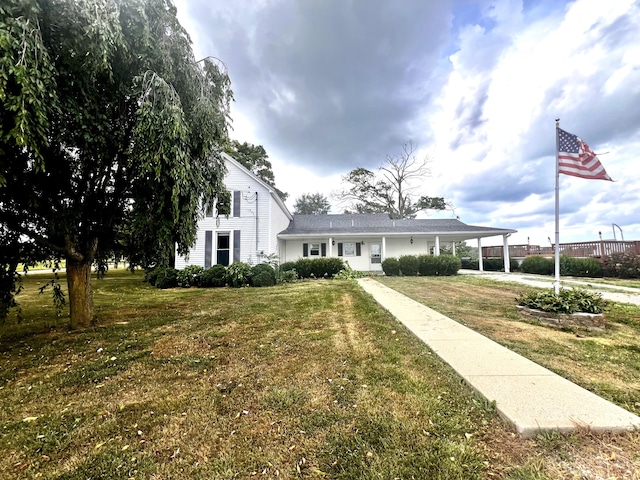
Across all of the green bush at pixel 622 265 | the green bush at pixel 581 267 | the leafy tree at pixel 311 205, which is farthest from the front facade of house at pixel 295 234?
the leafy tree at pixel 311 205

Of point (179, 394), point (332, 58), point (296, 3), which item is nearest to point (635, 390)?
point (179, 394)

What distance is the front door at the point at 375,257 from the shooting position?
1788 cm

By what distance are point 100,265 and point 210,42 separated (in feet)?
21.1

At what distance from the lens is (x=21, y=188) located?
383 centimetres

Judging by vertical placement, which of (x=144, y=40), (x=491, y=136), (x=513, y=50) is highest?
(x=513, y=50)

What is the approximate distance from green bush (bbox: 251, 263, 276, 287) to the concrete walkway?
8.04 metres

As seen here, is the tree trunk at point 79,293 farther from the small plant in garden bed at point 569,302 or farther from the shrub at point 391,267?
the shrub at point 391,267

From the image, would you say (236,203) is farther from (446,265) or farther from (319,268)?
(446,265)

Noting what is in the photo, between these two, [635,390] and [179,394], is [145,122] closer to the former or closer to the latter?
[179,394]

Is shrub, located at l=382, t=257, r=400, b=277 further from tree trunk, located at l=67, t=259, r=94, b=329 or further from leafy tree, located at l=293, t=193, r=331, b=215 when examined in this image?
leafy tree, located at l=293, t=193, r=331, b=215

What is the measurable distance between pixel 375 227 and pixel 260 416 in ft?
55.3

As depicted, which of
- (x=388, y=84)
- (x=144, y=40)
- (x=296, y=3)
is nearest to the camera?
(x=144, y=40)

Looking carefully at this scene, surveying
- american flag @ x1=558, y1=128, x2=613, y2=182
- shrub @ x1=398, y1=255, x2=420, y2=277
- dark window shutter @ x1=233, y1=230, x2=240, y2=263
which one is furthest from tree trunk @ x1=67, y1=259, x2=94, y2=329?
shrub @ x1=398, y1=255, x2=420, y2=277

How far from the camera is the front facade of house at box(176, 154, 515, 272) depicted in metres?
14.5
